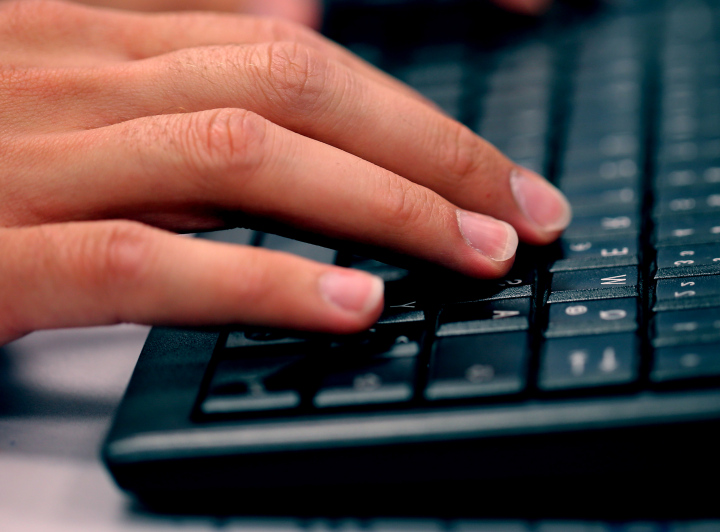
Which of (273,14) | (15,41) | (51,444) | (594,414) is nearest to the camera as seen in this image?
(594,414)

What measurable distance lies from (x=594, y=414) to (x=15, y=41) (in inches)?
24.7

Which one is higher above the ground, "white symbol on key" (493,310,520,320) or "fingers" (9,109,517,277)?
"fingers" (9,109,517,277)

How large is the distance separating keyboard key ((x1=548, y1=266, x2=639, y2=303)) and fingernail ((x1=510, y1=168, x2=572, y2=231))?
0.06 meters

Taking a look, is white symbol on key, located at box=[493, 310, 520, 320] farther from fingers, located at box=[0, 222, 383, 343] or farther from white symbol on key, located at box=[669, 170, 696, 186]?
white symbol on key, located at box=[669, 170, 696, 186]

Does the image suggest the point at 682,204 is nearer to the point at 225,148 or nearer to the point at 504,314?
the point at 504,314

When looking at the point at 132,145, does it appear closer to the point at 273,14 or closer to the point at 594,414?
the point at 594,414

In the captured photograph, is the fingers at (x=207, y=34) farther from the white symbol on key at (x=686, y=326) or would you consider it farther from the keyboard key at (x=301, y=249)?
the white symbol on key at (x=686, y=326)

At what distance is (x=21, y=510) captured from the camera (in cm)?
40

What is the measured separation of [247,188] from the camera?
0.45 m

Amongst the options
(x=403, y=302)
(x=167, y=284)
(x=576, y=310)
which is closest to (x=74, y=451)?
(x=167, y=284)

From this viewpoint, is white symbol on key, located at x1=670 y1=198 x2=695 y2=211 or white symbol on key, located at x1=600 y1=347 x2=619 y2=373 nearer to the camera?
white symbol on key, located at x1=600 y1=347 x2=619 y2=373

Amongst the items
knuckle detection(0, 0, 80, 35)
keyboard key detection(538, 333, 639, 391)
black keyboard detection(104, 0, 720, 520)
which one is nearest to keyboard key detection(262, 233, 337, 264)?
black keyboard detection(104, 0, 720, 520)

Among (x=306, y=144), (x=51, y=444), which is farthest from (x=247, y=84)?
(x=51, y=444)

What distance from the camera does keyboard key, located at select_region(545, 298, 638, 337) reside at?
385mm
